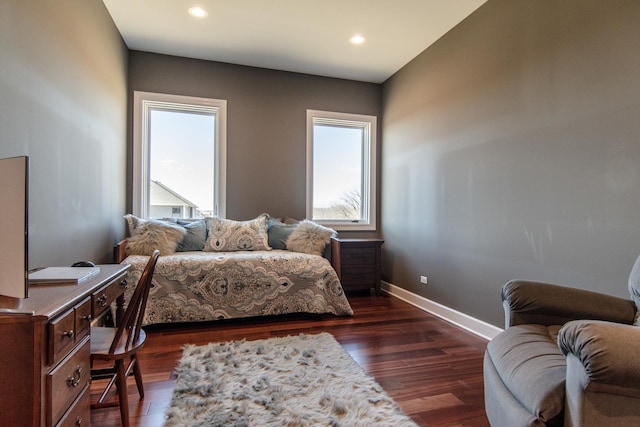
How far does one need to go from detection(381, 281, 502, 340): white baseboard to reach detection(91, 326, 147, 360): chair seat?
97.4 inches

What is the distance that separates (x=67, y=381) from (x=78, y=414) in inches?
8.0

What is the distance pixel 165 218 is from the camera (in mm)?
3830

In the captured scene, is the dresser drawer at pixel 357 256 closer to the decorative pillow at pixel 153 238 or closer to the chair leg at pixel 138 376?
the decorative pillow at pixel 153 238

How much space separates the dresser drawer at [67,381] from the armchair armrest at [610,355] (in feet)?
5.18

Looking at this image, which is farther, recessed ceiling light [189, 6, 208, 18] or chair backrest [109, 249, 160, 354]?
recessed ceiling light [189, 6, 208, 18]

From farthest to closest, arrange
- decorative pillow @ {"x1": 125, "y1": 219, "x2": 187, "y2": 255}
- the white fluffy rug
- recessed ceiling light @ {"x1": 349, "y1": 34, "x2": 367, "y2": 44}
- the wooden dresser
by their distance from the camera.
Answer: recessed ceiling light @ {"x1": 349, "y1": 34, "x2": 367, "y2": 44}
decorative pillow @ {"x1": 125, "y1": 219, "x2": 187, "y2": 255}
the white fluffy rug
the wooden dresser

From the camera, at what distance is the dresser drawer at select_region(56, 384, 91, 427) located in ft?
3.65

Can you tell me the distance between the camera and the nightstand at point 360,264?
4.00 metres

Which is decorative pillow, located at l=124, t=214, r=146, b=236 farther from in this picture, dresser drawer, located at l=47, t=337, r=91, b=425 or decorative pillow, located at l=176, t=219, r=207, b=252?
dresser drawer, located at l=47, t=337, r=91, b=425

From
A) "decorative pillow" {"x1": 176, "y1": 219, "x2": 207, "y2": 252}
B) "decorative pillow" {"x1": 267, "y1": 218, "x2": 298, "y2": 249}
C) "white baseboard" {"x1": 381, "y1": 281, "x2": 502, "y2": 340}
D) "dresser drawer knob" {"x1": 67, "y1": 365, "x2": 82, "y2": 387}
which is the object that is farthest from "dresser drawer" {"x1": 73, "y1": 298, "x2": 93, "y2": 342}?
"white baseboard" {"x1": 381, "y1": 281, "x2": 502, "y2": 340}

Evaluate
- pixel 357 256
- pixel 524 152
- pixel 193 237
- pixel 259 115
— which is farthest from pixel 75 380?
pixel 259 115

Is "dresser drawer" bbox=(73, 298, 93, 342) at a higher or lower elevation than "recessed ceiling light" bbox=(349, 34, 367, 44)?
lower

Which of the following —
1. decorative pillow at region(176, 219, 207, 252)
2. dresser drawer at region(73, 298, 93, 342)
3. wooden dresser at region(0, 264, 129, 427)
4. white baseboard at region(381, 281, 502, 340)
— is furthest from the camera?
decorative pillow at region(176, 219, 207, 252)

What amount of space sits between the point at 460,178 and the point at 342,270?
1708 mm
